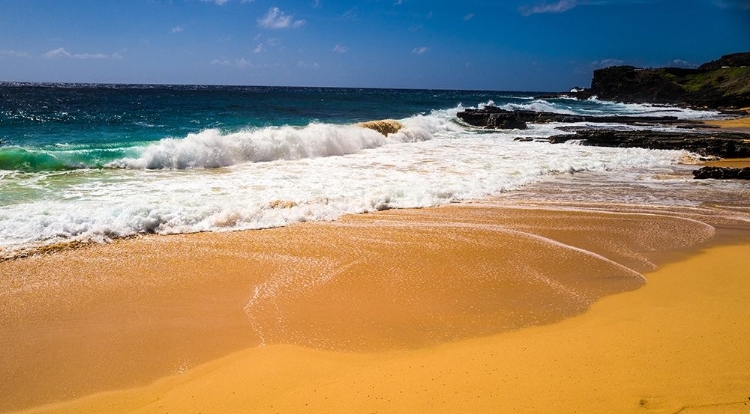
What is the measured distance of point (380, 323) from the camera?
4738 mm

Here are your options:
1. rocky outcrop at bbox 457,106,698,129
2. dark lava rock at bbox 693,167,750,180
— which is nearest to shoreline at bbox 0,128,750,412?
dark lava rock at bbox 693,167,750,180

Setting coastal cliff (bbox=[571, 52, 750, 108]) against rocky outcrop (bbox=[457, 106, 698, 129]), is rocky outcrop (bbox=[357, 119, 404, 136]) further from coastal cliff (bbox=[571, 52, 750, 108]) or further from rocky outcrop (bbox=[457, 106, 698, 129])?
coastal cliff (bbox=[571, 52, 750, 108])

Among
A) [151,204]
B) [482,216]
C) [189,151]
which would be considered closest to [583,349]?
[482,216]

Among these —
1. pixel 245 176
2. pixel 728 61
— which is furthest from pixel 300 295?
pixel 728 61

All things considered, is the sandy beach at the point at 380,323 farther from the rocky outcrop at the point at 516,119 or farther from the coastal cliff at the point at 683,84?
the coastal cliff at the point at 683,84

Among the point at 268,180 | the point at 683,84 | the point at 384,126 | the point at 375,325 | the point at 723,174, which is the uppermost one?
the point at 683,84

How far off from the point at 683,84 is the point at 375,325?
95.5m

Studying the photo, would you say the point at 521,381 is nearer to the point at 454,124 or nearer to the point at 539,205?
the point at 539,205

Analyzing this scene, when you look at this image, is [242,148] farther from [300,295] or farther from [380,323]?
[380,323]

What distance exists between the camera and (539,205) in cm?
993

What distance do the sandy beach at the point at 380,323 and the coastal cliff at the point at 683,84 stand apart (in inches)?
2366

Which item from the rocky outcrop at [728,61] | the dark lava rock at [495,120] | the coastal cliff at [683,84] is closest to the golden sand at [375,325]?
the dark lava rock at [495,120]

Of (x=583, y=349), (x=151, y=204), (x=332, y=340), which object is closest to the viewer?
(x=583, y=349)

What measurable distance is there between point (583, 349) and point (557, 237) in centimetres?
379
